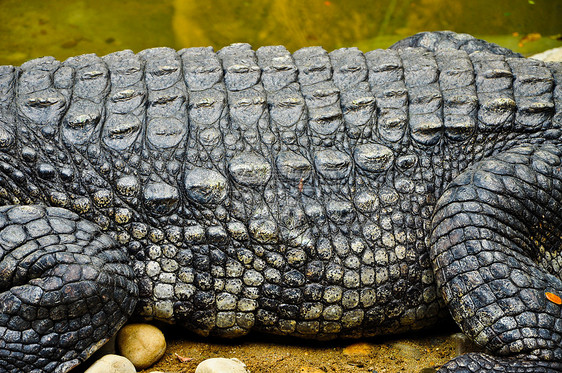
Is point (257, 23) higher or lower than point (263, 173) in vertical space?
higher

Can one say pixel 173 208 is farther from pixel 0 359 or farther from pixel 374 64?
pixel 374 64

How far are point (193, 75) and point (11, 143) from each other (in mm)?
1018

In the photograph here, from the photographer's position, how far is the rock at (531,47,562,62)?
18.5ft

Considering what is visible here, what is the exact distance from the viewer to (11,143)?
3.18 meters

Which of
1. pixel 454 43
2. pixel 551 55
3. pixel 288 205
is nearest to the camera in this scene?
pixel 288 205

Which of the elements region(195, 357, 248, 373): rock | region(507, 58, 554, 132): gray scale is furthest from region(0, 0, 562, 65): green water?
region(195, 357, 248, 373): rock

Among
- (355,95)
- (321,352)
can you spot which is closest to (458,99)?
(355,95)

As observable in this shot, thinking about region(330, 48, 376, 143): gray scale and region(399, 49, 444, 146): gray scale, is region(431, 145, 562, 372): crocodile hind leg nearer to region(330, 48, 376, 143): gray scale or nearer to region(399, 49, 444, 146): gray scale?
region(399, 49, 444, 146): gray scale

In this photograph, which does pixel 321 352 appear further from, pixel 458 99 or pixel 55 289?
pixel 458 99

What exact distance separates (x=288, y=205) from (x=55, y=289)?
47.3 inches

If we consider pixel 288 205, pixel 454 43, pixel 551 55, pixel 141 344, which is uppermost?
pixel 551 55

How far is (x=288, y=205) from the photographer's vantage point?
3.22m

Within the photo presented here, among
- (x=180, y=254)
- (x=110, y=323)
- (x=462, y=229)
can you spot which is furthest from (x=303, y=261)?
(x=110, y=323)

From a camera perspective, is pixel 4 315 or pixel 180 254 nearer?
pixel 4 315
